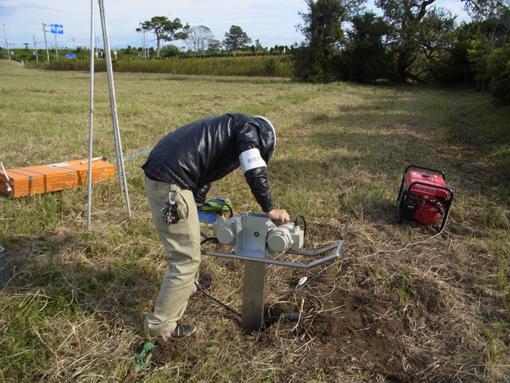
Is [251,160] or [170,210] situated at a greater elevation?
[251,160]

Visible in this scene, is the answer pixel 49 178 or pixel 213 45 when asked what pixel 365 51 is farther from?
pixel 213 45

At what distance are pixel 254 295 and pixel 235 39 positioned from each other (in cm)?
8130

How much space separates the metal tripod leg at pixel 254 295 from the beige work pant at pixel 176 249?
37 cm

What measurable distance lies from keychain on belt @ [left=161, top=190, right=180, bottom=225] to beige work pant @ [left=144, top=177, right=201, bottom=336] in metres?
0.03

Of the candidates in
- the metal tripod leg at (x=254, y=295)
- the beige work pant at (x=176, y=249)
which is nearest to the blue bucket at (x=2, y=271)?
the beige work pant at (x=176, y=249)

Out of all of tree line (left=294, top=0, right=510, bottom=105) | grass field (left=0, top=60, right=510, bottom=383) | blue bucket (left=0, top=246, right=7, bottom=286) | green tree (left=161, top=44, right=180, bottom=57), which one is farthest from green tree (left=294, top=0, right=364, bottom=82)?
green tree (left=161, top=44, right=180, bottom=57)

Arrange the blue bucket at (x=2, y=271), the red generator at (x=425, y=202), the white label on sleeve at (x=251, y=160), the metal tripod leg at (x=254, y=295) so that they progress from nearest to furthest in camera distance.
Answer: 1. the white label on sleeve at (x=251, y=160)
2. the metal tripod leg at (x=254, y=295)
3. the blue bucket at (x=2, y=271)
4. the red generator at (x=425, y=202)

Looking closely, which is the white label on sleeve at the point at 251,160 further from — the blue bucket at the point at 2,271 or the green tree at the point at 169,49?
the green tree at the point at 169,49

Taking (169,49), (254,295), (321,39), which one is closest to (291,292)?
(254,295)

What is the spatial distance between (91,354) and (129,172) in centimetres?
336

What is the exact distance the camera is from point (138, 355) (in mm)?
2307

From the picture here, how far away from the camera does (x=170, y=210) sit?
219 centimetres

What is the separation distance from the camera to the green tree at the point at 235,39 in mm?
76312

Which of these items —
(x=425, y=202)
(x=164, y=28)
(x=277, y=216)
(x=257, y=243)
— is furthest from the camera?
A: (x=164, y=28)
